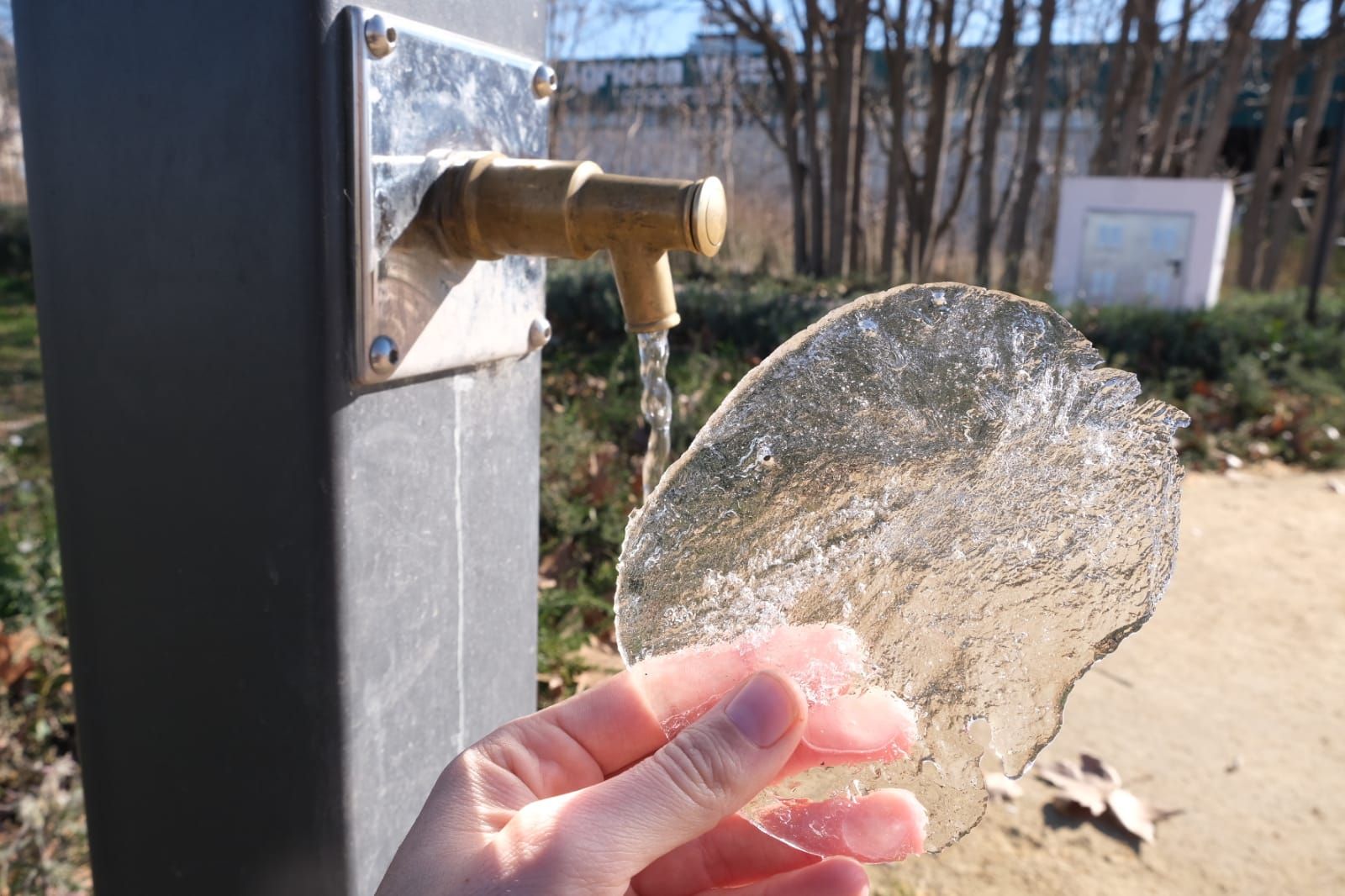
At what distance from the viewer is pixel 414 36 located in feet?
3.37

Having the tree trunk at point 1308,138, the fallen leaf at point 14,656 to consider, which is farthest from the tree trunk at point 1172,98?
the fallen leaf at point 14,656

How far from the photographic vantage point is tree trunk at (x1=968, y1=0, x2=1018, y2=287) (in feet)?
27.2

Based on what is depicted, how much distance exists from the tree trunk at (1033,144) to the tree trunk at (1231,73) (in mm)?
1809

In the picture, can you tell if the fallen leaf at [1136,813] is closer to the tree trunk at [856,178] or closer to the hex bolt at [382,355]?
the hex bolt at [382,355]

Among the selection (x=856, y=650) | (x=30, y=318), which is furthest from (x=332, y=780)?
(x=30, y=318)

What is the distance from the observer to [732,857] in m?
1.14

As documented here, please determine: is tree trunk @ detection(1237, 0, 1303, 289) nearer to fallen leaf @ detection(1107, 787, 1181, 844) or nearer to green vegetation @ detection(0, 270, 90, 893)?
fallen leaf @ detection(1107, 787, 1181, 844)

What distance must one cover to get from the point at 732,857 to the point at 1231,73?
10.2 metres

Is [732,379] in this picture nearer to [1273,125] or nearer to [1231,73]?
[1231,73]

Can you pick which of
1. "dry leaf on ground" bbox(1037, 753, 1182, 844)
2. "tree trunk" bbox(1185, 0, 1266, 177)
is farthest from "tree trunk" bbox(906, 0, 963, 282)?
"dry leaf on ground" bbox(1037, 753, 1182, 844)

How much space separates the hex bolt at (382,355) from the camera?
1.02m

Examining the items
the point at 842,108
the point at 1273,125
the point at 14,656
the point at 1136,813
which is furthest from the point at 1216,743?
the point at 1273,125

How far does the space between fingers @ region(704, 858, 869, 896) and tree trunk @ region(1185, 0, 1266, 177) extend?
9.70 metres

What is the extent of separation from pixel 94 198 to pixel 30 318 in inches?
335
